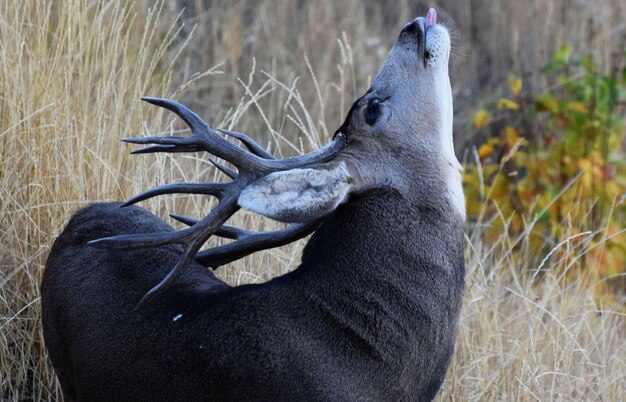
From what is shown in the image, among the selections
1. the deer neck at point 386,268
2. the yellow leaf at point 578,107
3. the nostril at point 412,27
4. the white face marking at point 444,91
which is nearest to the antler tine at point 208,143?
the deer neck at point 386,268

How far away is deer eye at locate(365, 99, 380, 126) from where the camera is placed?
353cm

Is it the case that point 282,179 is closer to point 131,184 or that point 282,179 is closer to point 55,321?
point 55,321

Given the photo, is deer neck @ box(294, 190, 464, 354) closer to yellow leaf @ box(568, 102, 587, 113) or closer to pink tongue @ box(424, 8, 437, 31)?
pink tongue @ box(424, 8, 437, 31)

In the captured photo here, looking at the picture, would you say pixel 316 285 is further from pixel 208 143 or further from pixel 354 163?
pixel 208 143

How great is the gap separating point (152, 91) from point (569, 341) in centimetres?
231

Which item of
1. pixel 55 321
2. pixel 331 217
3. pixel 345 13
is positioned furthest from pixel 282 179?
pixel 345 13

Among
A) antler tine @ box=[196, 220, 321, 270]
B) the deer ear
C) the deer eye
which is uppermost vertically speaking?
the deer eye

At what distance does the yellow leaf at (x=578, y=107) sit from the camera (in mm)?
7215

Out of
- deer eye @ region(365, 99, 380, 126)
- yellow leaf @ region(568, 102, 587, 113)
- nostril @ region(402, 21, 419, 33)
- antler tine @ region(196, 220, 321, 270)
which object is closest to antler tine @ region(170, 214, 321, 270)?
antler tine @ region(196, 220, 321, 270)

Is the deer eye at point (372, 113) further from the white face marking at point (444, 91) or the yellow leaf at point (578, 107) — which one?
the yellow leaf at point (578, 107)

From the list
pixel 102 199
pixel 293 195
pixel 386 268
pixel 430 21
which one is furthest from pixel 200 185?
pixel 102 199

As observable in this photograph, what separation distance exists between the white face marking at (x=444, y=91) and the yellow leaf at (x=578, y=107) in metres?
3.73

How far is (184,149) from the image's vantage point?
10.9 feet

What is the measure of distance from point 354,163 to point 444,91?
1.51 feet
